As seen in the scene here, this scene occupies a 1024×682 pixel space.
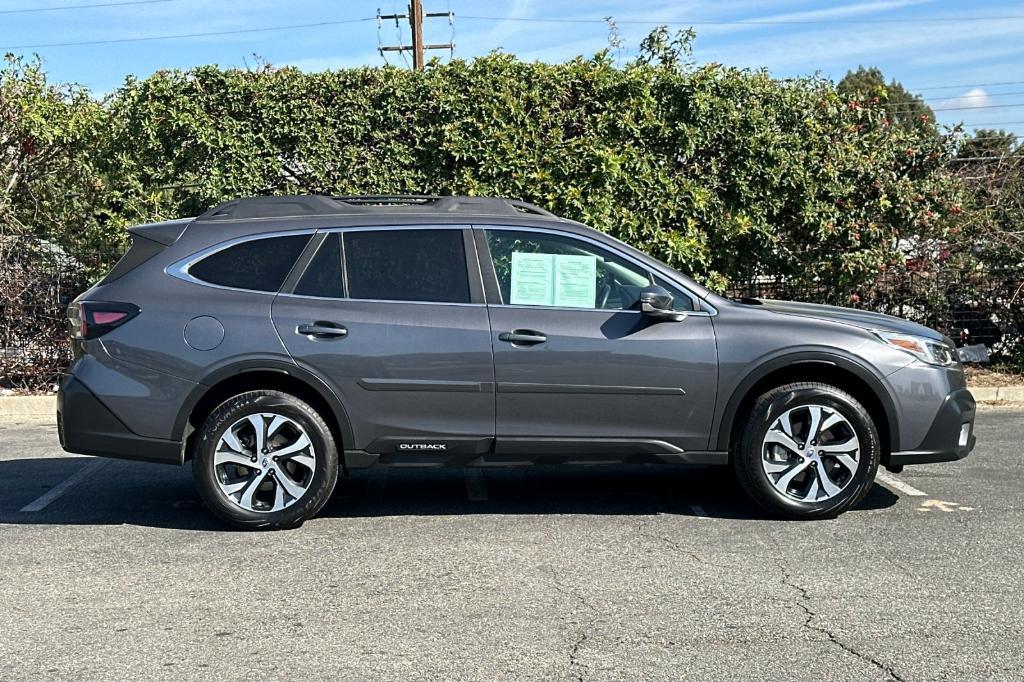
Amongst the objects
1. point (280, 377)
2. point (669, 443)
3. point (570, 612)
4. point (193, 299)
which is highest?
point (193, 299)

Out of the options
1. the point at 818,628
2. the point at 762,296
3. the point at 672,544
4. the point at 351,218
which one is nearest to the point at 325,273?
the point at 351,218

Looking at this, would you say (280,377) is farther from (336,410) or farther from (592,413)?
(592,413)

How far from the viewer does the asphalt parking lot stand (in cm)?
433

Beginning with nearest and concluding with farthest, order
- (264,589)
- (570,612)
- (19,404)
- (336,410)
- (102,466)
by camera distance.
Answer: (570,612), (264,589), (336,410), (102,466), (19,404)

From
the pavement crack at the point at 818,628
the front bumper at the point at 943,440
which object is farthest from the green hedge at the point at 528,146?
the pavement crack at the point at 818,628

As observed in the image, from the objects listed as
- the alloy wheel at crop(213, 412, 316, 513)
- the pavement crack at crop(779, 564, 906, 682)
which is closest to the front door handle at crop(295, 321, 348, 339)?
the alloy wheel at crop(213, 412, 316, 513)

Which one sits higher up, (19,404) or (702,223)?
(702,223)

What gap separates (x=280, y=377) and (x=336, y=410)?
0.37 metres

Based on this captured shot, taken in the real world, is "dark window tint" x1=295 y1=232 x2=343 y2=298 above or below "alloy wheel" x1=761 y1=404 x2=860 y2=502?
above

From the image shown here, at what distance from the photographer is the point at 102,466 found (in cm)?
835

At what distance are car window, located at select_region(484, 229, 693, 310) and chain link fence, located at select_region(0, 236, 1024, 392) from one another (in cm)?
552

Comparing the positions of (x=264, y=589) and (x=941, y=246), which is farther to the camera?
(x=941, y=246)

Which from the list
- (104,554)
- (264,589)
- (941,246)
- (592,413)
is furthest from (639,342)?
(941,246)

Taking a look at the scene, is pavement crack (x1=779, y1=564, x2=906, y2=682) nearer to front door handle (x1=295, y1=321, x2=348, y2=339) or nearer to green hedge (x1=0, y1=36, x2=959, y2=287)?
front door handle (x1=295, y1=321, x2=348, y2=339)
